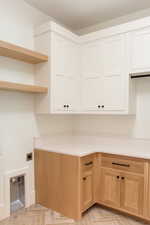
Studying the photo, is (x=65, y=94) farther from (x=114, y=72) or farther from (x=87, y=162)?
(x=87, y=162)

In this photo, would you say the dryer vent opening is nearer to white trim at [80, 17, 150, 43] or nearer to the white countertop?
the white countertop

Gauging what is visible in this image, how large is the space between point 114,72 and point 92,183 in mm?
1488

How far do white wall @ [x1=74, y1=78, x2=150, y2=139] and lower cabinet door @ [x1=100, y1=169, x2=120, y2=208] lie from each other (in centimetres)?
69

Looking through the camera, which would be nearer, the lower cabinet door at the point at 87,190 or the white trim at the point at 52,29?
the lower cabinet door at the point at 87,190

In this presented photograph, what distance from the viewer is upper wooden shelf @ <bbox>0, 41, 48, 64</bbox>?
1.86m

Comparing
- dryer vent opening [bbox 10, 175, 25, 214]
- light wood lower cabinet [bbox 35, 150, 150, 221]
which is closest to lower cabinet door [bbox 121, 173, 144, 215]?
light wood lower cabinet [bbox 35, 150, 150, 221]

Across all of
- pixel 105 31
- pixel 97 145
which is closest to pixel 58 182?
pixel 97 145

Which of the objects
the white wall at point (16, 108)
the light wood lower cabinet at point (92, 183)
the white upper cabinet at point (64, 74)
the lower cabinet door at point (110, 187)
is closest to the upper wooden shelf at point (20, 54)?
the white wall at point (16, 108)

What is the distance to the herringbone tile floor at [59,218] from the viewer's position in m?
2.03

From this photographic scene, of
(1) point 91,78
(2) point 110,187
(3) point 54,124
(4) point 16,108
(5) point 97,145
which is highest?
(1) point 91,78

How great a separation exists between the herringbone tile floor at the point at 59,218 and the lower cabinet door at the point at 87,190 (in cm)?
14

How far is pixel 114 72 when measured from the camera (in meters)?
2.36

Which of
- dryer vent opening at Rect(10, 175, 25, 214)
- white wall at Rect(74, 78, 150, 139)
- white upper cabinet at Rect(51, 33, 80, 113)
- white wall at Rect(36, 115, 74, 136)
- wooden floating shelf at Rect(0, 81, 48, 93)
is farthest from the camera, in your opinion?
white wall at Rect(36, 115, 74, 136)

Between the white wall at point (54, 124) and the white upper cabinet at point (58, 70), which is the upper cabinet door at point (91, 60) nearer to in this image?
the white upper cabinet at point (58, 70)
